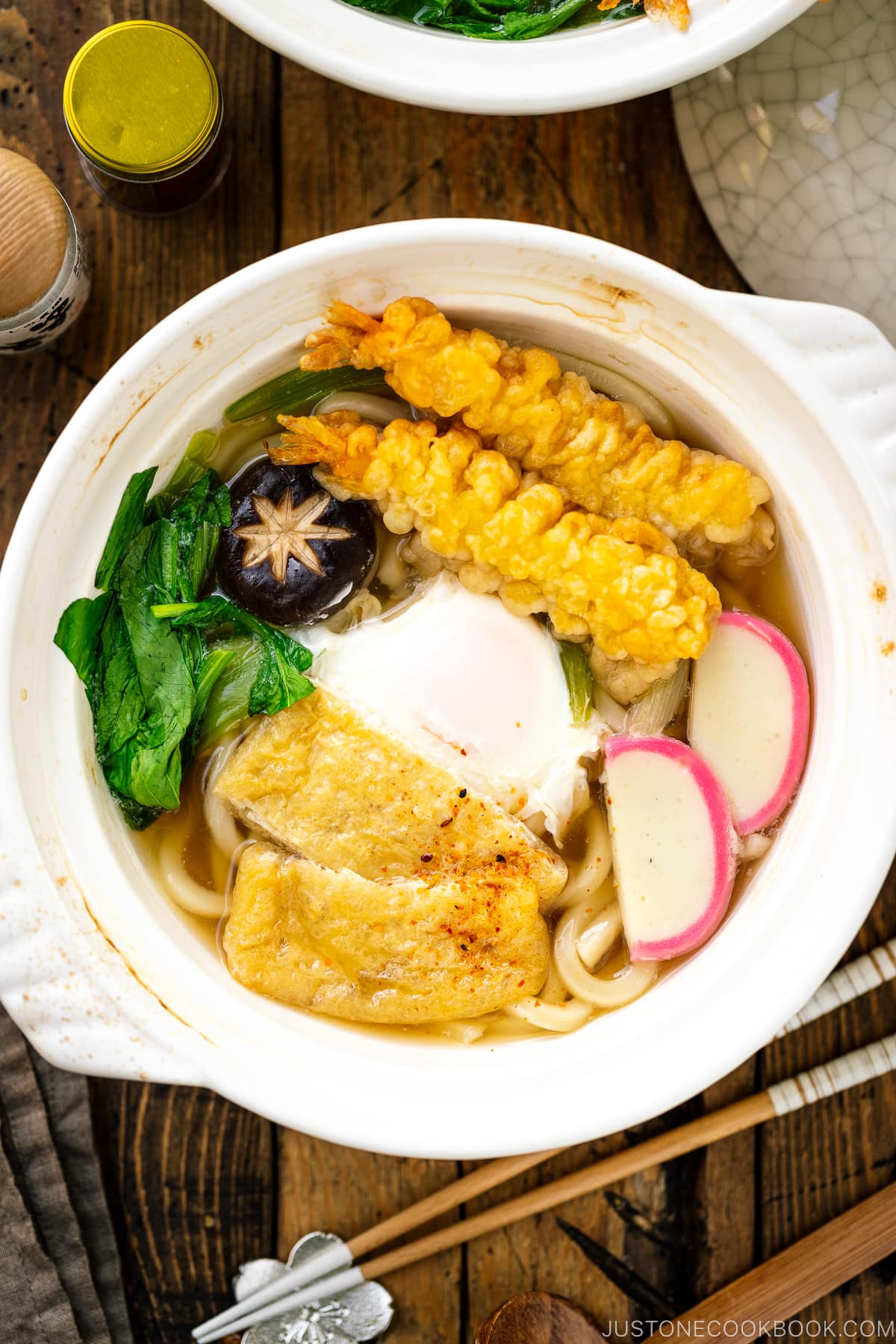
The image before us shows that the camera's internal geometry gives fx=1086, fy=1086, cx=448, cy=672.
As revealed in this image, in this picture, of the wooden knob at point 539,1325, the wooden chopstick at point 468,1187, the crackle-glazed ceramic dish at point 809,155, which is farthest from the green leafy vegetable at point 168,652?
the wooden knob at point 539,1325

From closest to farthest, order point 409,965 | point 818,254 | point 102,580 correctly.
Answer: point 102,580, point 409,965, point 818,254

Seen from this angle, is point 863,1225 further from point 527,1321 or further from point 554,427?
point 554,427

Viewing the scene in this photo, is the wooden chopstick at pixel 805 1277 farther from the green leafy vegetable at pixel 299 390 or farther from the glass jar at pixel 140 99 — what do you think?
the glass jar at pixel 140 99

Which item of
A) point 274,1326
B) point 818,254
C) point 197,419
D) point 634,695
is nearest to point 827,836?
point 634,695

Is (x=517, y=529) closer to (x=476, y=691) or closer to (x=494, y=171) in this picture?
(x=476, y=691)

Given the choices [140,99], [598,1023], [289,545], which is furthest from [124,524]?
[598,1023]
